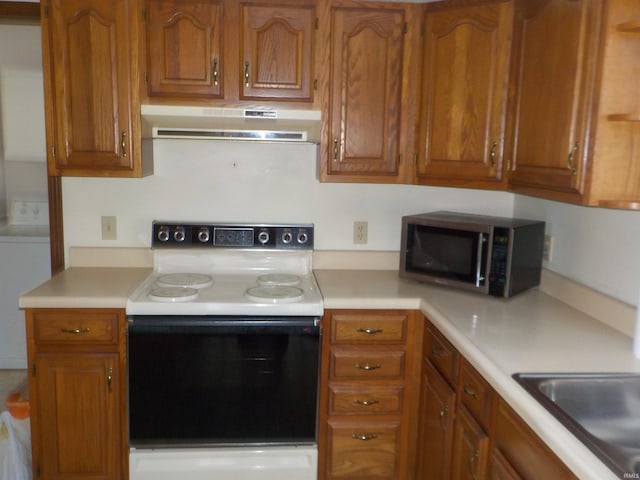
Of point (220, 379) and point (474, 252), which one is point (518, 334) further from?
point (220, 379)

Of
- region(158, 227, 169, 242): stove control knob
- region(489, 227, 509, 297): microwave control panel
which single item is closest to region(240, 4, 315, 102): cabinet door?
region(158, 227, 169, 242): stove control knob

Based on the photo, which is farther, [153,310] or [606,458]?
[153,310]

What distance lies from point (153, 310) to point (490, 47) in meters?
1.66

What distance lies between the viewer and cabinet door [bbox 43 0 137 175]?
230 cm

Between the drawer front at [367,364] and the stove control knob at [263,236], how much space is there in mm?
695

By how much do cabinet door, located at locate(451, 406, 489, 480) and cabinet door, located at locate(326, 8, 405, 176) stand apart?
1137 mm

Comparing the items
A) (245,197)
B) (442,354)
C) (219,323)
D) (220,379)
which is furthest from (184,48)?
(442,354)

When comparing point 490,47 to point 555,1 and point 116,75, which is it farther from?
point 116,75

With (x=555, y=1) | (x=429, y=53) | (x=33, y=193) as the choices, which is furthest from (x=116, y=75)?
(x=33, y=193)

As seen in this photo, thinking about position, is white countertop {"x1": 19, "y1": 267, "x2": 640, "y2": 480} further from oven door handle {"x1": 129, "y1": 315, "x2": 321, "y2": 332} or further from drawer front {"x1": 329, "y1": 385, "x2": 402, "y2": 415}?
drawer front {"x1": 329, "y1": 385, "x2": 402, "y2": 415}

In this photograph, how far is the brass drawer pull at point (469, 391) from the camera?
1.75 metres

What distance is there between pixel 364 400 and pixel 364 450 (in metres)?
0.23

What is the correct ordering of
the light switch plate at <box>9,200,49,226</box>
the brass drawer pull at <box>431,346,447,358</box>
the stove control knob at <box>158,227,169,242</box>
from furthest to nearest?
the light switch plate at <box>9,200,49,226</box> → the stove control knob at <box>158,227,169,242</box> → the brass drawer pull at <box>431,346,447,358</box>

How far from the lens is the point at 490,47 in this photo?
2.23m
